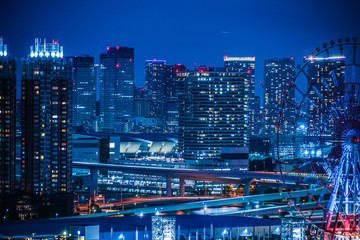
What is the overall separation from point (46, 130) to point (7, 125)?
3041 millimetres

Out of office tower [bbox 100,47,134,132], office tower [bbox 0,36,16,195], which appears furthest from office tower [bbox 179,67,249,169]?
office tower [bbox 100,47,134,132]

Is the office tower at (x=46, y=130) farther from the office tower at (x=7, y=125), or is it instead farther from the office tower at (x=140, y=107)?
the office tower at (x=140, y=107)

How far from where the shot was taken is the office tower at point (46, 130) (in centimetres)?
5500

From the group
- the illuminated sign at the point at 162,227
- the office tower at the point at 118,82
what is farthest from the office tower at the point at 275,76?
the illuminated sign at the point at 162,227

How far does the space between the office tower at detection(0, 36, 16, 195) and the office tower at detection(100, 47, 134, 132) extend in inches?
4317

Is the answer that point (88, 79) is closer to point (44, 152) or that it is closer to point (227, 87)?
point (227, 87)

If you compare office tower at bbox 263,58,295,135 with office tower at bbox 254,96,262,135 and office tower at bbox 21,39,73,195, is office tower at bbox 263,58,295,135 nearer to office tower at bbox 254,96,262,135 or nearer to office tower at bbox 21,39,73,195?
office tower at bbox 254,96,262,135

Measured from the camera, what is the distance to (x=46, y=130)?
5528cm

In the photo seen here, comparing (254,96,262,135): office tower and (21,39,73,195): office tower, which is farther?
(254,96,262,135): office tower

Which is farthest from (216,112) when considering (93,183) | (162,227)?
(162,227)

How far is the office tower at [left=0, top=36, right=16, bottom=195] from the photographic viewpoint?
54.9 meters

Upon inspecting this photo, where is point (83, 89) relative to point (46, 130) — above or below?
above

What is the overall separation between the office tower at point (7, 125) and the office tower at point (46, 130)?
852 mm

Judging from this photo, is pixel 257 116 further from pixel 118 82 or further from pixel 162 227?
pixel 162 227
